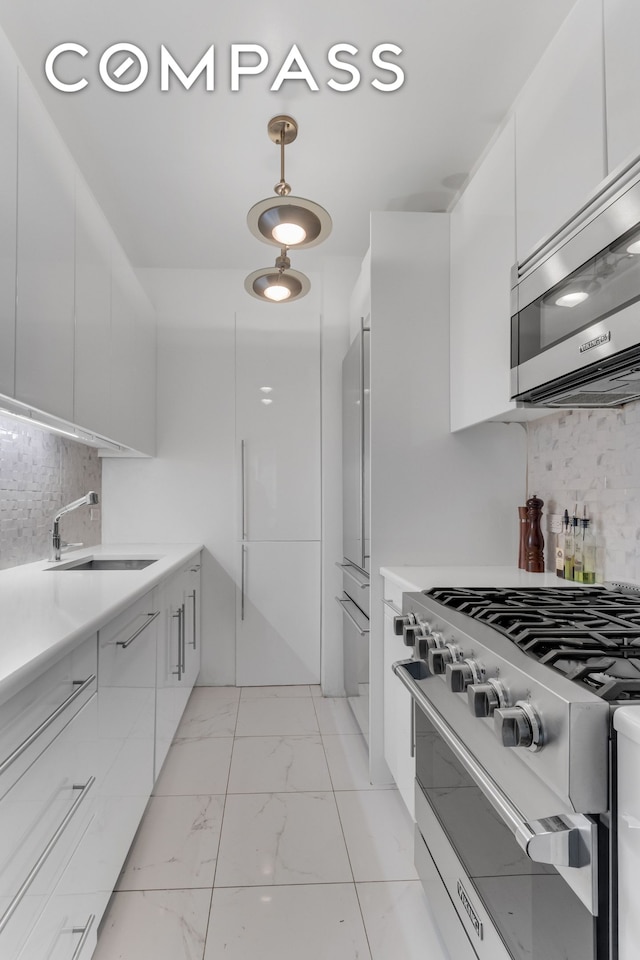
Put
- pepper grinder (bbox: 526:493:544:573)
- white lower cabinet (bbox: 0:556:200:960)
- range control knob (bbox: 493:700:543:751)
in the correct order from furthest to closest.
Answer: pepper grinder (bbox: 526:493:544:573)
white lower cabinet (bbox: 0:556:200:960)
range control knob (bbox: 493:700:543:751)

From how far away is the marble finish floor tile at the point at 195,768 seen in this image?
240cm

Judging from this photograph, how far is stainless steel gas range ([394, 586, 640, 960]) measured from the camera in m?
0.79

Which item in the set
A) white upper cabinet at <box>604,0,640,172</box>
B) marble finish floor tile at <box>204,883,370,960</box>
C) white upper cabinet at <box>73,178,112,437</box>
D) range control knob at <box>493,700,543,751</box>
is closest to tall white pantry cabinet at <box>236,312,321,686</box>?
white upper cabinet at <box>73,178,112,437</box>

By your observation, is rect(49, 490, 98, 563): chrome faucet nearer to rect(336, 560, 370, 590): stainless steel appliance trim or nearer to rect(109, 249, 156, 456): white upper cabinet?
rect(109, 249, 156, 456): white upper cabinet

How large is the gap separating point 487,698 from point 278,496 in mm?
2786

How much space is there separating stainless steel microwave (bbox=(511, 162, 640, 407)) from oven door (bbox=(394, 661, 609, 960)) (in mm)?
850

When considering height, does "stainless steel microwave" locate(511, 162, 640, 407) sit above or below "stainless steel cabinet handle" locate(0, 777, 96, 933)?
above

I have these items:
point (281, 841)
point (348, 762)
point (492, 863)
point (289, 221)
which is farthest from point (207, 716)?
point (289, 221)

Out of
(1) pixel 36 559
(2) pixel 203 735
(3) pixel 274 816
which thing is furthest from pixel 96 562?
(3) pixel 274 816

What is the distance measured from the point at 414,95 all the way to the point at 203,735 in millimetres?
2900

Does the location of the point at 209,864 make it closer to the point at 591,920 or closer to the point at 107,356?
the point at 591,920

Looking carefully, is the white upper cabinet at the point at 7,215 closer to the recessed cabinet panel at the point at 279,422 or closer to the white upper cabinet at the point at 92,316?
the white upper cabinet at the point at 92,316

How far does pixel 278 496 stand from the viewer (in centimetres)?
376

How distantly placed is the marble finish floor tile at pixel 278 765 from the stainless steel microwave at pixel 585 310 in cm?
178
